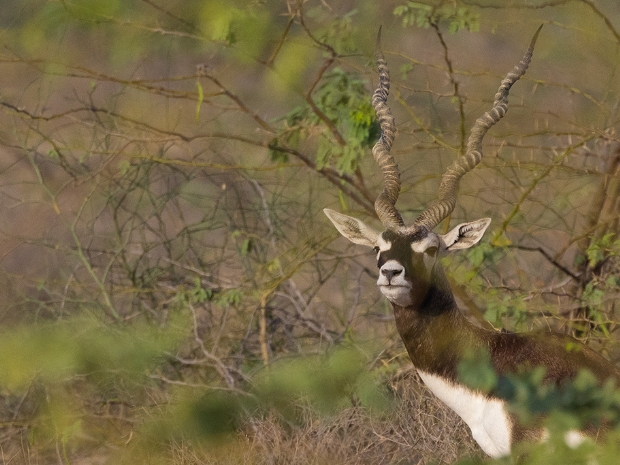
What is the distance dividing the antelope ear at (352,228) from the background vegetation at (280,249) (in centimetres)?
114

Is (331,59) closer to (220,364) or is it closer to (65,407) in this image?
(220,364)

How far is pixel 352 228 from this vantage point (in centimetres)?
550

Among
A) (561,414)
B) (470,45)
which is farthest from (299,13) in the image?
(470,45)

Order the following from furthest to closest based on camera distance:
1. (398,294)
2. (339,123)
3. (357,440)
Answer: (339,123)
(357,440)
(398,294)

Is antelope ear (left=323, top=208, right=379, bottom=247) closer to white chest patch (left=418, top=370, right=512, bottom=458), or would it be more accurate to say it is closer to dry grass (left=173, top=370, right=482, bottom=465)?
white chest patch (left=418, top=370, right=512, bottom=458)

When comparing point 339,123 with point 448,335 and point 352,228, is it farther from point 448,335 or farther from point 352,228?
point 448,335

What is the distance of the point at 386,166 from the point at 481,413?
1555mm

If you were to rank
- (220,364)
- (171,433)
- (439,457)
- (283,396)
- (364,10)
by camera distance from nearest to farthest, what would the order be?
(439,457) → (171,433) → (283,396) → (220,364) → (364,10)

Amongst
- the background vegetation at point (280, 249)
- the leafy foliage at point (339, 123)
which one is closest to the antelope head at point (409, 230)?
the leafy foliage at point (339, 123)

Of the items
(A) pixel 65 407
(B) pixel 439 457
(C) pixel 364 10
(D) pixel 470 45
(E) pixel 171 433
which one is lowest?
(A) pixel 65 407

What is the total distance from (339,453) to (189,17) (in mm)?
3746

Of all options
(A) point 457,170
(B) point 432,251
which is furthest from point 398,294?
(A) point 457,170

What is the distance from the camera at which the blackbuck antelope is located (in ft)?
15.2

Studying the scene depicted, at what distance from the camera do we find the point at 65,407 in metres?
6.80
